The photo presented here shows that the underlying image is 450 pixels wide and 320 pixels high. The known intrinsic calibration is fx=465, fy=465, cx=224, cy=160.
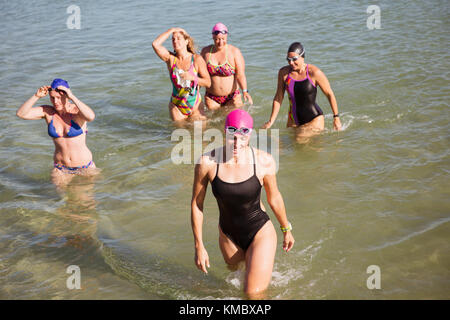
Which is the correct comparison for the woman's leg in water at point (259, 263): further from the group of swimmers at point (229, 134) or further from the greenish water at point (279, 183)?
the greenish water at point (279, 183)

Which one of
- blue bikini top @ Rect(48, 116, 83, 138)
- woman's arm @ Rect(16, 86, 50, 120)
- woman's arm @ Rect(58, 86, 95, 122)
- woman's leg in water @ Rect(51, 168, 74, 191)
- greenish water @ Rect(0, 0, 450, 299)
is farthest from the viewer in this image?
woman's leg in water @ Rect(51, 168, 74, 191)

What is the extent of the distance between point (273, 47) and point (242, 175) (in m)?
10.5

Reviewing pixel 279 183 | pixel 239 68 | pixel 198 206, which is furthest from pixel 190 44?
pixel 198 206

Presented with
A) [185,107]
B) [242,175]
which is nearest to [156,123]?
[185,107]

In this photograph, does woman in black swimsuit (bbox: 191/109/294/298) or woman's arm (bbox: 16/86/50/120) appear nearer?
woman in black swimsuit (bbox: 191/109/294/298)

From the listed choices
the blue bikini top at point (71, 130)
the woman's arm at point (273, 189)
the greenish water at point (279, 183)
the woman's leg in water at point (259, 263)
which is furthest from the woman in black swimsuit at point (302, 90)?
the woman's leg in water at point (259, 263)

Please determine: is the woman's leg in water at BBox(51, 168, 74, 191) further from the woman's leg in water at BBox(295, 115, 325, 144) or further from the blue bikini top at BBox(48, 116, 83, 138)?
the woman's leg in water at BBox(295, 115, 325, 144)

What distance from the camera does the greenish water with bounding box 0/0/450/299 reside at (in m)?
5.52

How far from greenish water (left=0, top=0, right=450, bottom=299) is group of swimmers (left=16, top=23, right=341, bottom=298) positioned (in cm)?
48

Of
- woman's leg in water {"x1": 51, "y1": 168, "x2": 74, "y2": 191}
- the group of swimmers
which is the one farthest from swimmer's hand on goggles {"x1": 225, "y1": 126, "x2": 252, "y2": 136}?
woman's leg in water {"x1": 51, "y1": 168, "x2": 74, "y2": 191}

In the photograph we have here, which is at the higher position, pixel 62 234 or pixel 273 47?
pixel 273 47

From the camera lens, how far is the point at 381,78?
11.5 meters

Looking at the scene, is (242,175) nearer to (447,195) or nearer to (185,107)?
(447,195)

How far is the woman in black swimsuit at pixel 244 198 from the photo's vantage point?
462 centimetres
